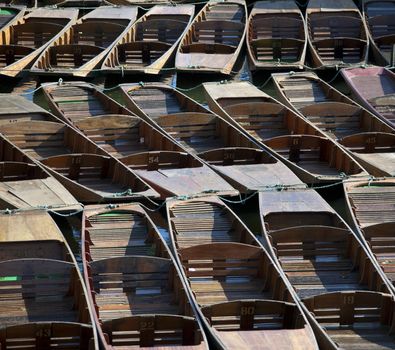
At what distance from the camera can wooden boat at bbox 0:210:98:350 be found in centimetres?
1479

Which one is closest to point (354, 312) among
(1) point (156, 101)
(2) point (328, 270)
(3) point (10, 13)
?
(2) point (328, 270)

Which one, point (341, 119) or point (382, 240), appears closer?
point (382, 240)

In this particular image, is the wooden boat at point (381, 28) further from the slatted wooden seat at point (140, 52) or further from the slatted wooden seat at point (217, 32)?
the slatted wooden seat at point (140, 52)

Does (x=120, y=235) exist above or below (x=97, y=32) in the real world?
below

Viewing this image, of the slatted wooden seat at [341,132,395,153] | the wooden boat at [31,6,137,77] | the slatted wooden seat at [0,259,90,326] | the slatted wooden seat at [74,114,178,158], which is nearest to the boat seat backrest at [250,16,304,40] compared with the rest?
the wooden boat at [31,6,137,77]

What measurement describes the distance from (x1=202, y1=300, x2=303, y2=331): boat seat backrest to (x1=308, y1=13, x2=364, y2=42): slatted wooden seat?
13.1m

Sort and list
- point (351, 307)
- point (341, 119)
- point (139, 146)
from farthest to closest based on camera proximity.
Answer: point (341, 119), point (139, 146), point (351, 307)

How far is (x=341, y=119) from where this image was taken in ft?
74.6

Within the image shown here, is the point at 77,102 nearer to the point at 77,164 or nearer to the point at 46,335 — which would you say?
the point at 77,164

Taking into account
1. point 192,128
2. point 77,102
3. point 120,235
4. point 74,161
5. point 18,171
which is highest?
point 77,102

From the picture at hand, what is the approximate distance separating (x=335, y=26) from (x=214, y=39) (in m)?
2.87

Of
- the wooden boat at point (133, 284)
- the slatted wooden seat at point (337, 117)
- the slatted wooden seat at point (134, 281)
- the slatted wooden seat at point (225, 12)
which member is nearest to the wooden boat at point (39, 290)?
the wooden boat at point (133, 284)

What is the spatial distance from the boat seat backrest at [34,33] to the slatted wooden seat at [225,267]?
38.4 feet

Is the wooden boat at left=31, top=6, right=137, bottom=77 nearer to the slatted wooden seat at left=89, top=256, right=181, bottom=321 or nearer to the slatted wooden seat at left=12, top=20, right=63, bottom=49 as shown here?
the slatted wooden seat at left=12, top=20, right=63, bottom=49
